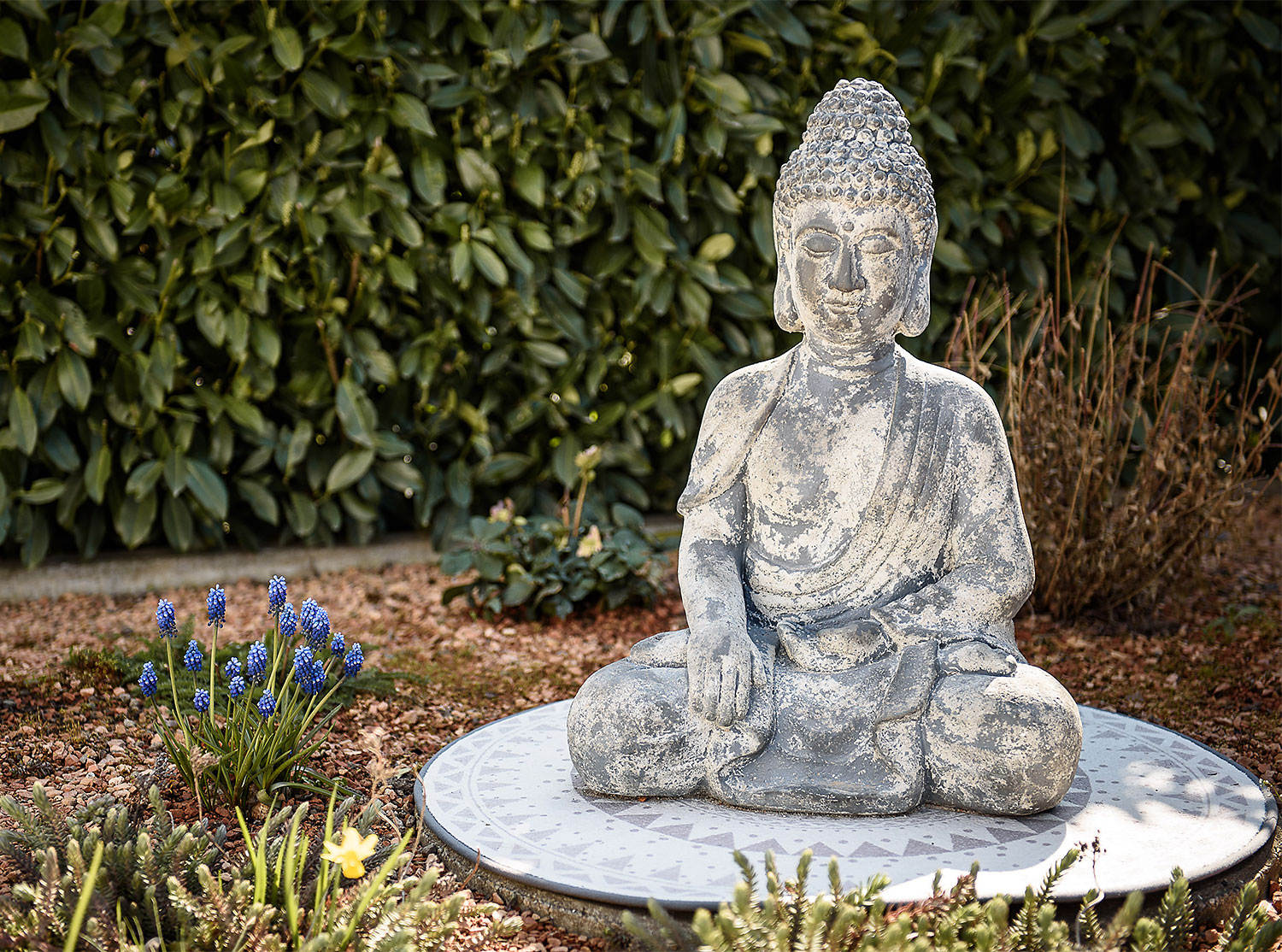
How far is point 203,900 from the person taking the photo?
8.14 ft

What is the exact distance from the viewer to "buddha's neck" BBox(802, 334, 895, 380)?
3295mm

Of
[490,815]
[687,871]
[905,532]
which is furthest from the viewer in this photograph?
[905,532]

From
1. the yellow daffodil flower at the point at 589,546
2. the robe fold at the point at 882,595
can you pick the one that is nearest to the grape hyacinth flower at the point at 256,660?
the robe fold at the point at 882,595

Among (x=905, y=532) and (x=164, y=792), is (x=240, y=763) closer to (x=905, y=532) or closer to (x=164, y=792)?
(x=164, y=792)

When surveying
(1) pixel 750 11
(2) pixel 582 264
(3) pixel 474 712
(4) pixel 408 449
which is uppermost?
(1) pixel 750 11

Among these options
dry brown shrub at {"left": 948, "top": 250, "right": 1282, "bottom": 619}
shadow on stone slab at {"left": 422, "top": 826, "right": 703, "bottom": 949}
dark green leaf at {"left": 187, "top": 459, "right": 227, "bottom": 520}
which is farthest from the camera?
dark green leaf at {"left": 187, "top": 459, "right": 227, "bottom": 520}

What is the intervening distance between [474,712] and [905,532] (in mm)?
1770

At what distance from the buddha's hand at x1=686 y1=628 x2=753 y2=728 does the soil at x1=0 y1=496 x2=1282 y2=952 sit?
664mm

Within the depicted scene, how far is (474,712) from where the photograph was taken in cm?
426

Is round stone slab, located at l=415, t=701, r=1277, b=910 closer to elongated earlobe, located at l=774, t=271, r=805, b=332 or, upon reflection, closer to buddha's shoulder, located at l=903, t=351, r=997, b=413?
buddha's shoulder, located at l=903, t=351, r=997, b=413

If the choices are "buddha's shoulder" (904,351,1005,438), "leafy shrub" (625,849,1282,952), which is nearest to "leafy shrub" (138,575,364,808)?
"leafy shrub" (625,849,1282,952)

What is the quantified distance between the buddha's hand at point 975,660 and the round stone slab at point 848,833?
14.3 inches

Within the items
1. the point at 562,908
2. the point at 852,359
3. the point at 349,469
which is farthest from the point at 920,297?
the point at 349,469

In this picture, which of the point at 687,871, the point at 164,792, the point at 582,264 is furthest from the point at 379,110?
the point at 687,871
